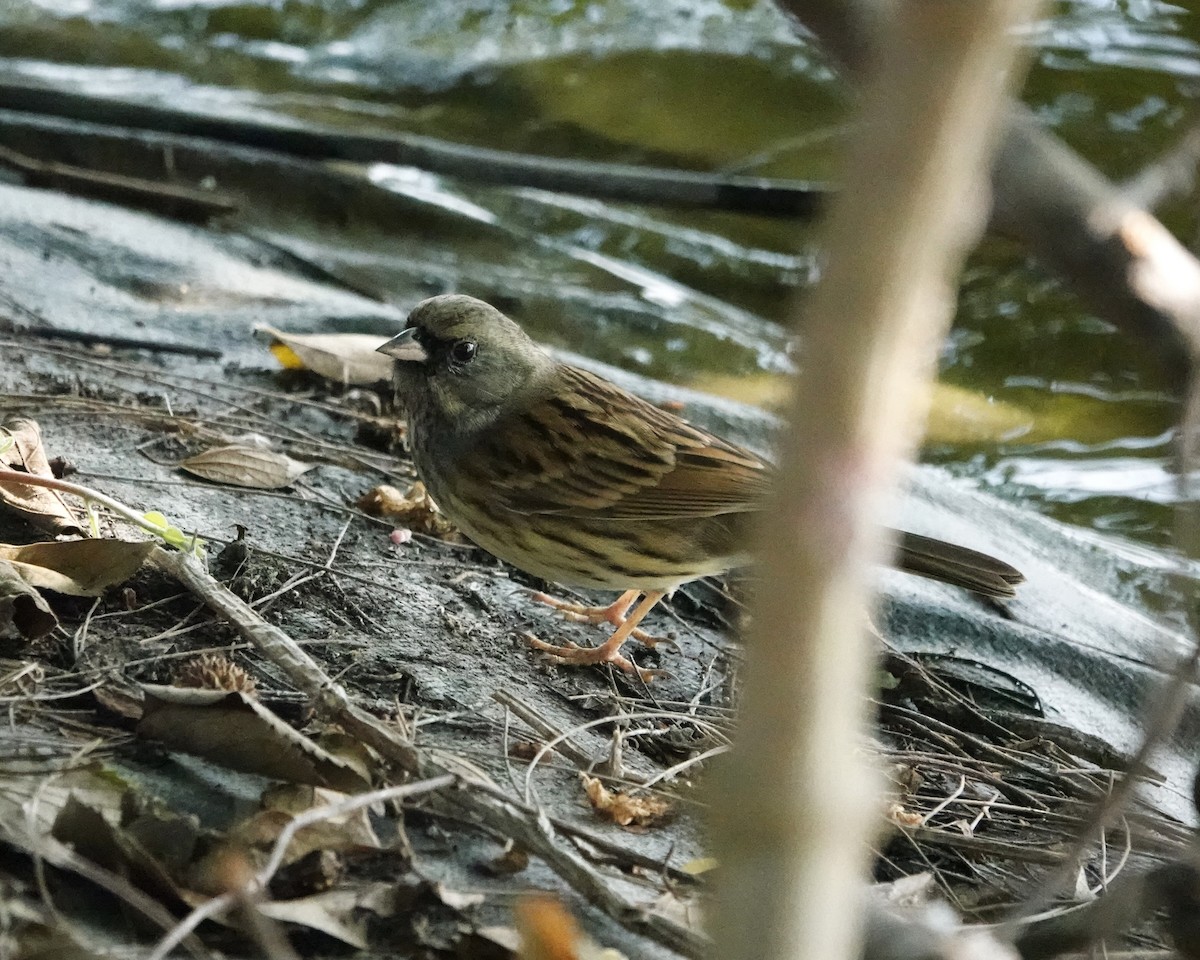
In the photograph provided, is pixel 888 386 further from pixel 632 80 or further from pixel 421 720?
pixel 632 80

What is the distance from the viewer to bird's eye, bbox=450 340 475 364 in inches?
156

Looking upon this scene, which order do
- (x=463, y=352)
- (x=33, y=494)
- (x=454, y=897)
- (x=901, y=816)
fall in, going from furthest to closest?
1. (x=463, y=352)
2. (x=33, y=494)
3. (x=901, y=816)
4. (x=454, y=897)

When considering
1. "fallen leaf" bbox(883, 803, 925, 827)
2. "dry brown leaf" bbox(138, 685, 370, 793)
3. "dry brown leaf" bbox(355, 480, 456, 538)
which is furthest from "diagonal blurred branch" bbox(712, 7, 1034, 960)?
"dry brown leaf" bbox(355, 480, 456, 538)

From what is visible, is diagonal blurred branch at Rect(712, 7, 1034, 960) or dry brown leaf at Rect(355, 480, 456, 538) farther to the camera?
dry brown leaf at Rect(355, 480, 456, 538)

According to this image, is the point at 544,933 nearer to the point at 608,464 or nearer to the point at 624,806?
the point at 624,806

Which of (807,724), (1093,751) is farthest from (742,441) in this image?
(807,724)

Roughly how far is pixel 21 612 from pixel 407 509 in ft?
4.87

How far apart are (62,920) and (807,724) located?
131 centimetres

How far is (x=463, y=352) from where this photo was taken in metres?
3.98

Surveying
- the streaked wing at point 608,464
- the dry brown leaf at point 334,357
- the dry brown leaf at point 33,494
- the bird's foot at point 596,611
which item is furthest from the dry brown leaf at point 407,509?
the dry brown leaf at point 33,494

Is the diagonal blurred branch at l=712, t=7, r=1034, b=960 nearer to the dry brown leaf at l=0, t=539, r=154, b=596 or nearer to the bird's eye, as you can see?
the dry brown leaf at l=0, t=539, r=154, b=596

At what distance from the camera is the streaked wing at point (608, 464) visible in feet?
12.6

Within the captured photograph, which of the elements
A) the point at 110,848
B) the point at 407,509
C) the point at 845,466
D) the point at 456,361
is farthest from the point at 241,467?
the point at 845,466

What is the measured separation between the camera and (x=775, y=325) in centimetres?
759
